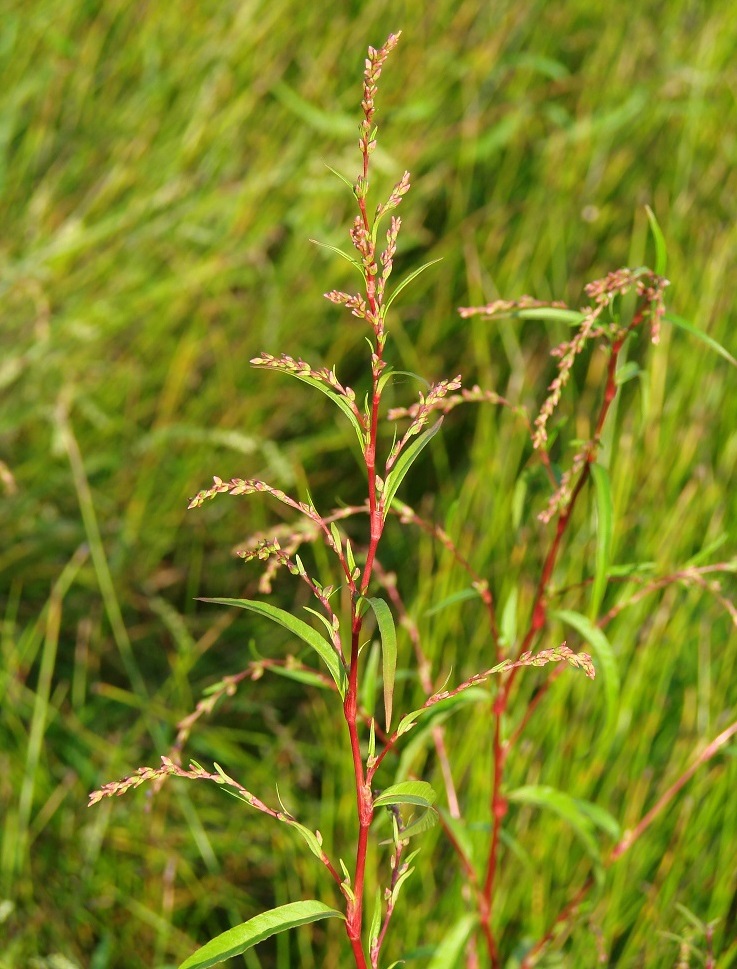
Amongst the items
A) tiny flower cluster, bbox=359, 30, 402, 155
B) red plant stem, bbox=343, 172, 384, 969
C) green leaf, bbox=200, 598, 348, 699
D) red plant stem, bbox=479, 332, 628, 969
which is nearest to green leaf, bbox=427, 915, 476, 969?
red plant stem, bbox=479, 332, 628, 969

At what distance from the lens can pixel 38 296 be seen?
7.54ft

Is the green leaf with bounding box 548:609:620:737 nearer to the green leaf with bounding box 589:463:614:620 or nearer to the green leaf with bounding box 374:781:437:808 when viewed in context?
the green leaf with bounding box 589:463:614:620

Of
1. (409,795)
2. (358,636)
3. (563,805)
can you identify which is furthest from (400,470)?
(563,805)

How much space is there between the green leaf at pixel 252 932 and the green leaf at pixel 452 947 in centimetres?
41

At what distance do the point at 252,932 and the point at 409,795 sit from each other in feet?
0.47

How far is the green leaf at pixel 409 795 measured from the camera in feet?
2.77

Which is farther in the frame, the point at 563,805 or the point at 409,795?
the point at 563,805

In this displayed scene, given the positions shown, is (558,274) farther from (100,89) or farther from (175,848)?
(175,848)

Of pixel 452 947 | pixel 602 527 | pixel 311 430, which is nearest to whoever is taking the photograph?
pixel 602 527

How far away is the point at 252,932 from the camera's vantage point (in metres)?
0.84

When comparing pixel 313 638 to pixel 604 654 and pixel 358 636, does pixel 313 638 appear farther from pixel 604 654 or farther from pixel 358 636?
pixel 604 654

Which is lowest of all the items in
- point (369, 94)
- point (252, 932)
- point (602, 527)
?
point (252, 932)

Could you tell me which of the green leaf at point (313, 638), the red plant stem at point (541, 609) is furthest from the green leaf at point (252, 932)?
the red plant stem at point (541, 609)

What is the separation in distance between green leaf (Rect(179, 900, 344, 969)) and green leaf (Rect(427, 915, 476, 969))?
1.34 ft
